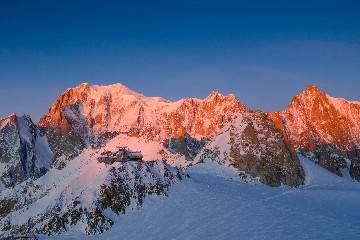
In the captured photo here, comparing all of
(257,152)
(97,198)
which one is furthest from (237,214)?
(257,152)

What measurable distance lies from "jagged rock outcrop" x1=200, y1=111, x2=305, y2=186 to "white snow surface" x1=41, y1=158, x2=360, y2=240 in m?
5.90

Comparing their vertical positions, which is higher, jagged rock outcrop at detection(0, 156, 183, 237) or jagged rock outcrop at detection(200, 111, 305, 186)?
jagged rock outcrop at detection(200, 111, 305, 186)

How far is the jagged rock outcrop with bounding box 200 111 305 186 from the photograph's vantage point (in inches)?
4190

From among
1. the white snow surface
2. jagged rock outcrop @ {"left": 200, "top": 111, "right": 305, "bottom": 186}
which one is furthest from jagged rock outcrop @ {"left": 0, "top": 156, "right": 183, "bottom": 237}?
jagged rock outcrop @ {"left": 200, "top": 111, "right": 305, "bottom": 186}

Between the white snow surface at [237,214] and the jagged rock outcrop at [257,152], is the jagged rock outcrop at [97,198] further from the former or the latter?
the jagged rock outcrop at [257,152]

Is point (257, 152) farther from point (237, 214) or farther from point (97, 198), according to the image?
point (97, 198)

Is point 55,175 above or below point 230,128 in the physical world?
below

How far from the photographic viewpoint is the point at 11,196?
15800 centimetres

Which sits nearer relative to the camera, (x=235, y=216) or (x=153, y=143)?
(x=235, y=216)

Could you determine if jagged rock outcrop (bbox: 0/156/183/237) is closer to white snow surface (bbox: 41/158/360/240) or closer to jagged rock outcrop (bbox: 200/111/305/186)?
white snow surface (bbox: 41/158/360/240)

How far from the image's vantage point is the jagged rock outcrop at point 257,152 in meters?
106

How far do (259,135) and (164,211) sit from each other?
44522 millimetres

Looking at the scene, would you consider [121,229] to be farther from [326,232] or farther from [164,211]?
[326,232]

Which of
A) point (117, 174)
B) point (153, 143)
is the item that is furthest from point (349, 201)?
point (153, 143)
